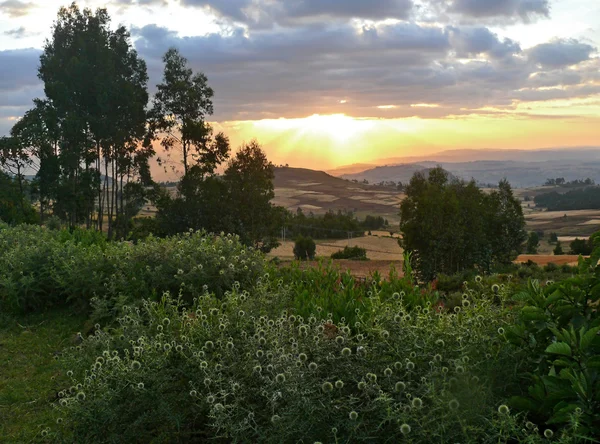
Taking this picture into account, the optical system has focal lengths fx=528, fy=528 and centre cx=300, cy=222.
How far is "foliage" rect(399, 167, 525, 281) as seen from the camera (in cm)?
2577

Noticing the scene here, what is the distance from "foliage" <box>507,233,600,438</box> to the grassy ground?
325 cm

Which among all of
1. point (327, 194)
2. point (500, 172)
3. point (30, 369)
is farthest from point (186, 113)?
point (500, 172)

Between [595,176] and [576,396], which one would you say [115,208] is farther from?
[595,176]

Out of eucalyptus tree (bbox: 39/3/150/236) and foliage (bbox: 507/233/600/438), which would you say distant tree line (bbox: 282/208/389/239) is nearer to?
eucalyptus tree (bbox: 39/3/150/236)

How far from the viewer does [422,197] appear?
26094mm

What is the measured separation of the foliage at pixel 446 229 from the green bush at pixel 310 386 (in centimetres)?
2257

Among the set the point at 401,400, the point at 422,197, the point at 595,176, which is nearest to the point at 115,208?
the point at 422,197

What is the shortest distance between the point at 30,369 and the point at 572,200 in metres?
82.2

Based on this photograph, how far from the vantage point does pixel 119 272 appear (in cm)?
621

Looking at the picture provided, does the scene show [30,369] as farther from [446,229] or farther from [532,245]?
[532,245]

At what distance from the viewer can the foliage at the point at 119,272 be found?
590 centimetres

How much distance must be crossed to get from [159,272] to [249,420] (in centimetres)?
388

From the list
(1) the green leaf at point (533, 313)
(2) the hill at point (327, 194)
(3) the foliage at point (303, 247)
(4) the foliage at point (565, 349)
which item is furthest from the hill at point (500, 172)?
(1) the green leaf at point (533, 313)

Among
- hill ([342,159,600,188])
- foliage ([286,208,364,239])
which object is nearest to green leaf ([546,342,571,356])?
foliage ([286,208,364,239])
